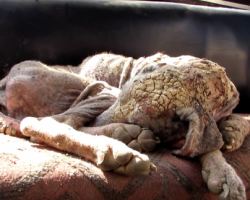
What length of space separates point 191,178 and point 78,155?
347 millimetres

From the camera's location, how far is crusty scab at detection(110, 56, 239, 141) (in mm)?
1539

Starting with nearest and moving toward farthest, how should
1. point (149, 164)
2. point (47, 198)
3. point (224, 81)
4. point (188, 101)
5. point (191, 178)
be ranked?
point (47, 198)
point (149, 164)
point (191, 178)
point (188, 101)
point (224, 81)

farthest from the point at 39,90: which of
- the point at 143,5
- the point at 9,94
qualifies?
the point at 143,5

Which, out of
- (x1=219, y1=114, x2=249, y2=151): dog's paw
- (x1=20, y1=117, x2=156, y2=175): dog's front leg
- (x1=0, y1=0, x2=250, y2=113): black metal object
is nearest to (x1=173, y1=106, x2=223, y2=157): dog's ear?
(x1=219, y1=114, x2=249, y2=151): dog's paw

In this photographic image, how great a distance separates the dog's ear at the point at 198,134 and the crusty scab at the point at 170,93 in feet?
0.12

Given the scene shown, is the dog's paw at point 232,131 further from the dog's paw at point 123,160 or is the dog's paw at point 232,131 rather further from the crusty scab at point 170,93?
the dog's paw at point 123,160

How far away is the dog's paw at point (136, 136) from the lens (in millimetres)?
1472

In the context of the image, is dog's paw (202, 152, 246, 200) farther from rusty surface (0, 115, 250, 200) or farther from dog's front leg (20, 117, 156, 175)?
dog's front leg (20, 117, 156, 175)

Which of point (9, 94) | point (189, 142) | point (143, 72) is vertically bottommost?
point (9, 94)

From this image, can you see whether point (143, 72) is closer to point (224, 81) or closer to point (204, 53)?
point (224, 81)

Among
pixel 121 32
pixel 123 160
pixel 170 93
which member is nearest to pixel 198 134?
pixel 170 93

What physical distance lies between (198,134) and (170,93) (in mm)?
175

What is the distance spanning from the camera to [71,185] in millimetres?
1161

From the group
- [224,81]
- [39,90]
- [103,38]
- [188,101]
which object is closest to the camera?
[188,101]
